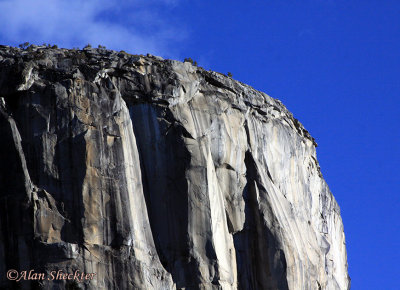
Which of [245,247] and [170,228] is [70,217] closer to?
[170,228]

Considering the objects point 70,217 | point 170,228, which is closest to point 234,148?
point 170,228

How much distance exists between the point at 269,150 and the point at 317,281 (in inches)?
293

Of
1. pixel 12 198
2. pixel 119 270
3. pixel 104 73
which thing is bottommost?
pixel 119 270

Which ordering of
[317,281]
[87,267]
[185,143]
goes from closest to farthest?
[87,267]
[185,143]
[317,281]

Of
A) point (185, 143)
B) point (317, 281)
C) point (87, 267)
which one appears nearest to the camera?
point (87, 267)

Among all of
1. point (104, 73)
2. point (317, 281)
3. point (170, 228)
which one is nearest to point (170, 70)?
point (104, 73)

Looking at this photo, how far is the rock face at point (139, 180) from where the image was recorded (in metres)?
56.6

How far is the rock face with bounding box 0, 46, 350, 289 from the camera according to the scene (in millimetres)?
56594

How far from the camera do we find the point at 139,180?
59312 millimetres

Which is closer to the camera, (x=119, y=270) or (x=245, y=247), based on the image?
(x=119, y=270)

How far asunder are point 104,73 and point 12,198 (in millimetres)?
8438

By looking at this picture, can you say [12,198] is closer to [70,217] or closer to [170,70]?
[70,217]

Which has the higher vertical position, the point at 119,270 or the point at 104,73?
the point at 104,73

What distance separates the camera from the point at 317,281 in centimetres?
6488
